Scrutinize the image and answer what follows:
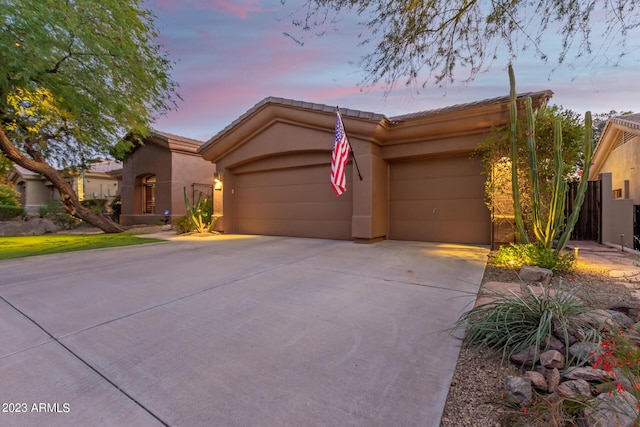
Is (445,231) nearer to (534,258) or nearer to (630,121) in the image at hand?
(534,258)

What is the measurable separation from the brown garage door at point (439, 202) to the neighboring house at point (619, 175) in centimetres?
306

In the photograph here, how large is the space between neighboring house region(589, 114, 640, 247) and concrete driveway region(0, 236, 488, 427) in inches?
210

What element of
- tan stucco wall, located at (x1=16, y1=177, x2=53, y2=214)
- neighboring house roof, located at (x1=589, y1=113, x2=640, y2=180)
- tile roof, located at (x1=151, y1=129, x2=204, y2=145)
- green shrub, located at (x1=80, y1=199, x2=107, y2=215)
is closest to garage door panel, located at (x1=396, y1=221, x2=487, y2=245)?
neighboring house roof, located at (x1=589, y1=113, x2=640, y2=180)

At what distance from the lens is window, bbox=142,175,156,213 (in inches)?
635

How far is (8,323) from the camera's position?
3.06 m

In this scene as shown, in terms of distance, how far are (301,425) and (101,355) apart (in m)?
1.84

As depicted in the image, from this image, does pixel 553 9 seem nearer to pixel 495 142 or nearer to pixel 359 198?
pixel 495 142

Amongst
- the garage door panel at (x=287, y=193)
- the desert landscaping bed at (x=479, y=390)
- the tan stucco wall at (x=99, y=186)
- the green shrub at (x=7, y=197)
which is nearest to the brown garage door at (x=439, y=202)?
the garage door panel at (x=287, y=193)

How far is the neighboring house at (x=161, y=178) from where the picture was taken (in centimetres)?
1412

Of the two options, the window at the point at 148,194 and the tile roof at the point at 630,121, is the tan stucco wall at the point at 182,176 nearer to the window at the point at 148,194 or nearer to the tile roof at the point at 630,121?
the window at the point at 148,194

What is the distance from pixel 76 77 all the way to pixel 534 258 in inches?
446

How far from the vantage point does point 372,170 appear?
8.18 m

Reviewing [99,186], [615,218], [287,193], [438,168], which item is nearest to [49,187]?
[99,186]

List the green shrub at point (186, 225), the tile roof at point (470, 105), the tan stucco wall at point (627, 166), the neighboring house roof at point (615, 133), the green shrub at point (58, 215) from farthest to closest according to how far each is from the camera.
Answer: the green shrub at point (58, 215), the green shrub at point (186, 225), the tan stucco wall at point (627, 166), the neighboring house roof at point (615, 133), the tile roof at point (470, 105)
